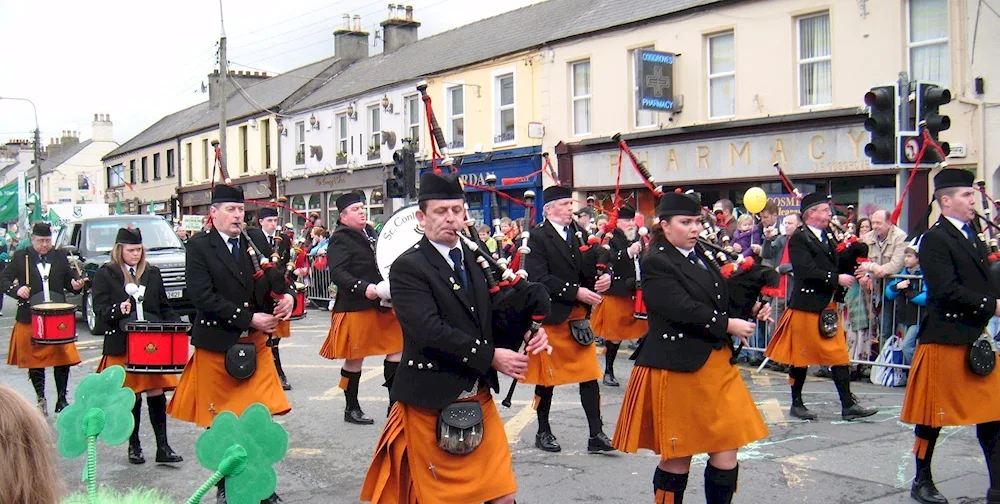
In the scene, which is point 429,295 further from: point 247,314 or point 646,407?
point 247,314

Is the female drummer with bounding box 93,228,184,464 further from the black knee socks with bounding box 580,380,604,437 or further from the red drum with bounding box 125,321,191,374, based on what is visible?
the black knee socks with bounding box 580,380,604,437

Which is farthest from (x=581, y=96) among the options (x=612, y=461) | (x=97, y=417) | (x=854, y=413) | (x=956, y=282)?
(x=97, y=417)

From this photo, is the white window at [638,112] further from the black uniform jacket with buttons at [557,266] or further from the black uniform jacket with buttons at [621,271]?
the black uniform jacket with buttons at [557,266]

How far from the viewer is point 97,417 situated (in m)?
2.86

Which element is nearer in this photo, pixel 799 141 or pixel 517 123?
pixel 799 141

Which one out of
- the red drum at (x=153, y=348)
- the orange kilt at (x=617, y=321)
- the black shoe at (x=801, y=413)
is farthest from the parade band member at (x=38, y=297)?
the black shoe at (x=801, y=413)

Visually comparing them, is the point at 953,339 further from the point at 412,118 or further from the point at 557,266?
the point at 412,118

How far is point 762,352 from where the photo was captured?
39.1 ft

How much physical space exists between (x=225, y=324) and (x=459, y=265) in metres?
2.37

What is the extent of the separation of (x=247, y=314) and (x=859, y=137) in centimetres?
1348

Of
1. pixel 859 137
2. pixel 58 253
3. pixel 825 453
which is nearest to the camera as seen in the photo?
pixel 825 453

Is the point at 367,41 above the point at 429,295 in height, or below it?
above

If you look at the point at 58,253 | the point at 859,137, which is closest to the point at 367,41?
the point at 859,137

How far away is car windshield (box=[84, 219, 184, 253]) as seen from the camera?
1754 centimetres
